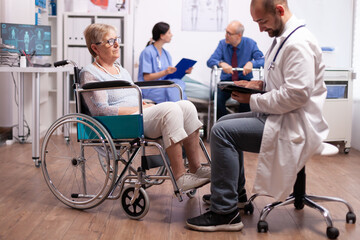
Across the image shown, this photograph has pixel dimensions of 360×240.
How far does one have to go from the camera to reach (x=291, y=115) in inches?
82.7

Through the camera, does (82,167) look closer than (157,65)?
Yes

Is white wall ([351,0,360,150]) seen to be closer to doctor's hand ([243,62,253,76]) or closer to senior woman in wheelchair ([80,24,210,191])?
doctor's hand ([243,62,253,76])

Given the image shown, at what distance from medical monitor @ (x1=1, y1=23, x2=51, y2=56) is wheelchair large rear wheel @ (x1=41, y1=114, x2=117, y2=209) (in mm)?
859

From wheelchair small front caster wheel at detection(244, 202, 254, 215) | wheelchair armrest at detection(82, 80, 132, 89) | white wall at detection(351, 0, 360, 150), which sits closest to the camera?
wheelchair armrest at detection(82, 80, 132, 89)

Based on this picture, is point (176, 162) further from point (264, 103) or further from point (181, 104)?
point (264, 103)

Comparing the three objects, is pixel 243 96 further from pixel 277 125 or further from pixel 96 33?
pixel 96 33

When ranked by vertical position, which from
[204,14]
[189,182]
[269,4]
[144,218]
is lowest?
[144,218]

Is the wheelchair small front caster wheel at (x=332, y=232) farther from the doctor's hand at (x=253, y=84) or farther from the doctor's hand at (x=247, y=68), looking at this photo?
the doctor's hand at (x=247, y=68)

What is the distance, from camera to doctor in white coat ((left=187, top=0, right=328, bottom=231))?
205 cm

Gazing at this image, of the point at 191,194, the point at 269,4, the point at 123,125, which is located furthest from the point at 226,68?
the point at 269,4

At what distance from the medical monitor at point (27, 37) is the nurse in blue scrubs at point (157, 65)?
84 cm

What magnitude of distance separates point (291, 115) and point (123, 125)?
2.56ft

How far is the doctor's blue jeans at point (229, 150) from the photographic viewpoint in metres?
2.17

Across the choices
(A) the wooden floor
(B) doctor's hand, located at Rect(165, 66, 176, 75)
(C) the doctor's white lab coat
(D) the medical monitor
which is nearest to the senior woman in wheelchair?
(A) the wooden floor
